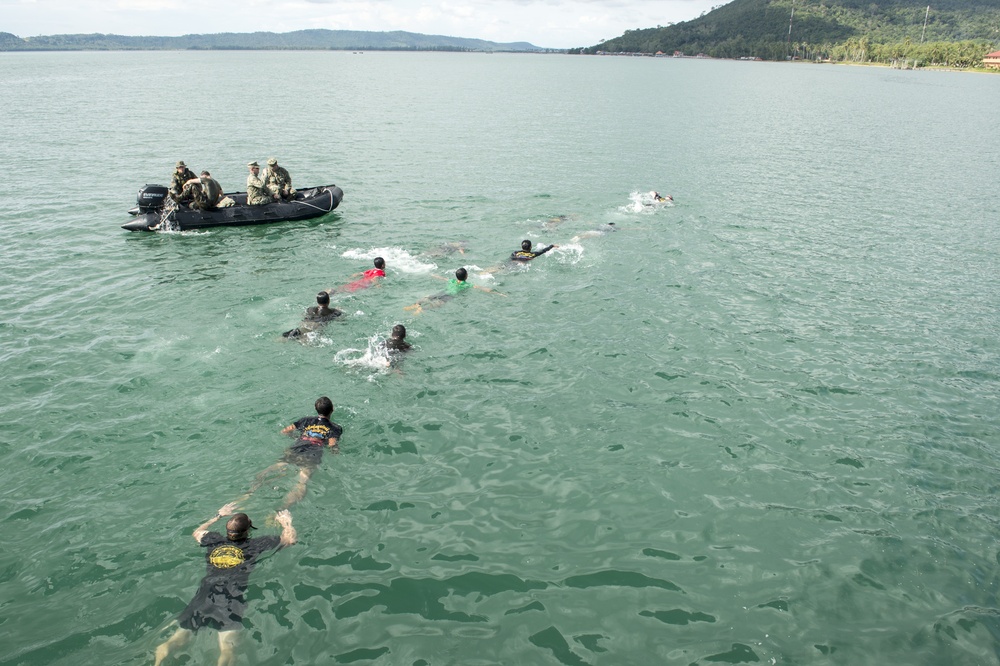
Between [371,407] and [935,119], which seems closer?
[371,407]

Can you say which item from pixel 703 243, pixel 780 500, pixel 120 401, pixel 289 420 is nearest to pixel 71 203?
pixel 120 401

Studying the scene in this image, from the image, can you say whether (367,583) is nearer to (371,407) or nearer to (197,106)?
(371,407)

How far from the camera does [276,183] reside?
2838 cm

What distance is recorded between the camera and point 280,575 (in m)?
9.68

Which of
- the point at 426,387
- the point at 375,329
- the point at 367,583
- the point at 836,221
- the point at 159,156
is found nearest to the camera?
the point at 367,583

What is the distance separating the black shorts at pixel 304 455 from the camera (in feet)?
39.6

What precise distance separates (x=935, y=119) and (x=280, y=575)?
84900mm

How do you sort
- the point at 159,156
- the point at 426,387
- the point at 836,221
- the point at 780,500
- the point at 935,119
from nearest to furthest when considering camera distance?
1. the point at 780,500
2. the point at 426,387
3. the point at 836,221
4. the point at 159,156
5. the point at 935,119

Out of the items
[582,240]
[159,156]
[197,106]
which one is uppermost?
[197,106]

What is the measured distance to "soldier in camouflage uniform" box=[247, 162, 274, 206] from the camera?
90.6 ft

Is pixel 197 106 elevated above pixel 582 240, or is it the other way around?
pixel 197 106

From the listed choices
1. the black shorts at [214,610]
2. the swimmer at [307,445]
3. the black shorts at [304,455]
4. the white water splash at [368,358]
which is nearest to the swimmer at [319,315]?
the white water splash at [368,358]

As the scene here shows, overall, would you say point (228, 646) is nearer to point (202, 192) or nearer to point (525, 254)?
point (525, 254)

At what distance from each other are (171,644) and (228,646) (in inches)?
30.1
